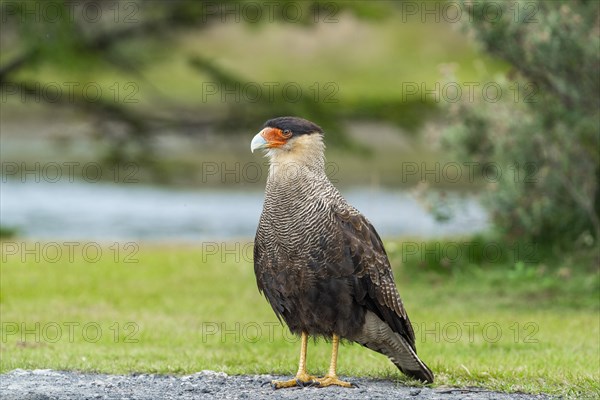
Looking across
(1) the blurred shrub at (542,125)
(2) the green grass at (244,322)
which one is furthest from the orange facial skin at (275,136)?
(1) the blurred shrub at (542,125)

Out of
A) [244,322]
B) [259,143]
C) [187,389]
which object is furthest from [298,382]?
A: [244,322]

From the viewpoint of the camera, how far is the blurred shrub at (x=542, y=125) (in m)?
11.4

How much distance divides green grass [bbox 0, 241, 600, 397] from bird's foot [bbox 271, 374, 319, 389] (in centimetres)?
68

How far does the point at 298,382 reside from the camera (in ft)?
23.9

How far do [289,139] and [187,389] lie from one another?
1.86 meters

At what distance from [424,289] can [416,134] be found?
969 centimetres

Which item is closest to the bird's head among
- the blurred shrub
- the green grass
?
the green grass

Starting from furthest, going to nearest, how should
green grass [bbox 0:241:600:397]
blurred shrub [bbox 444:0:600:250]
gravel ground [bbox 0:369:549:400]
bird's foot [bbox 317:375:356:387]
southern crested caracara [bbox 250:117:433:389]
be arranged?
1. blurred shrub [bbox 444:0:600:250]
2. green grass [bbox 0:241:600:397]
3. bird's foot [bbox 317:375:356:387]
4. southern crested caracara [bbox 250:117:433:389]
5. gravel ground [bbox 0:369:549:400]

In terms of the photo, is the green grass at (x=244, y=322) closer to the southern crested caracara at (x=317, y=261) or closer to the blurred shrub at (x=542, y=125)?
the southern crested caracara at (x=317, y=261)

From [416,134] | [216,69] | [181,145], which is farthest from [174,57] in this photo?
[181,145]

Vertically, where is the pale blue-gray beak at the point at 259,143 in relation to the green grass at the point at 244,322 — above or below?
above

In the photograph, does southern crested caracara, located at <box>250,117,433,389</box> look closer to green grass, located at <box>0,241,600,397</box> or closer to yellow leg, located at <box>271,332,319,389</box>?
yellow leg, located at <box>271,332,319,389</box>

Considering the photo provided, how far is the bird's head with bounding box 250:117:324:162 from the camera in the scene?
7316mm

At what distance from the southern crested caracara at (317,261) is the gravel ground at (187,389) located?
0.23 meters
